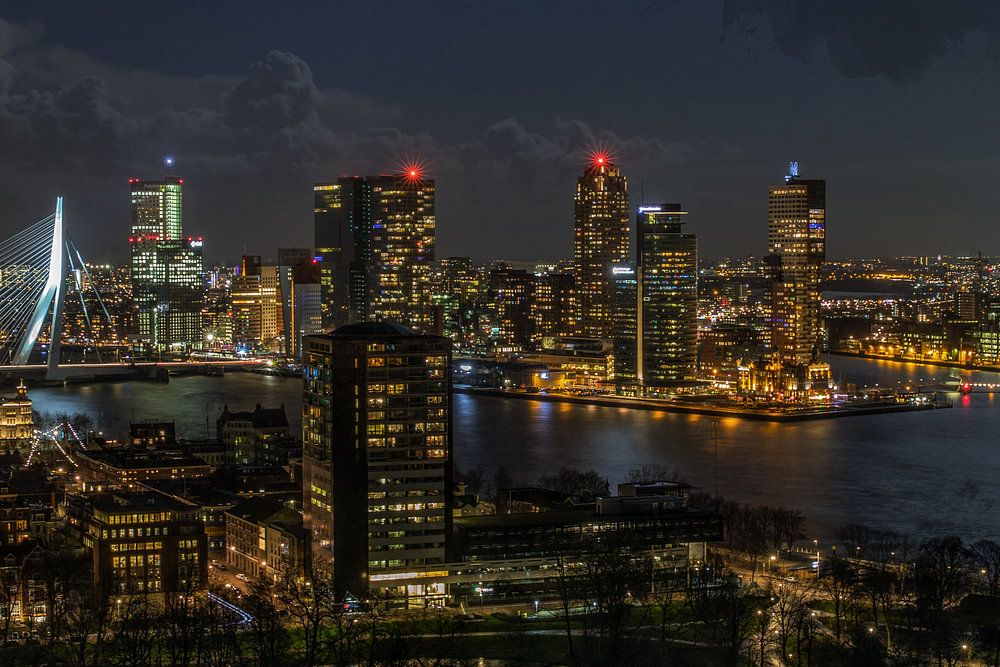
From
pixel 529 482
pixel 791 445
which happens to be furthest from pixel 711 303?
pixel 529 482

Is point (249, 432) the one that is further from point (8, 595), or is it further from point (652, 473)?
point (8, 595)

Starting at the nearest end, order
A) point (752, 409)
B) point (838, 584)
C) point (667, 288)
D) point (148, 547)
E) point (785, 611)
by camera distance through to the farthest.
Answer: point (785, 611), point (838, 584), point (148, 547), point (752, 409), point (667, 288)

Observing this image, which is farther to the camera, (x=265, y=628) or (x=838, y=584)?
(x=838, y=584)

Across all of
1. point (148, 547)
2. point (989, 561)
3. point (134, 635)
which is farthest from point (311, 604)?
point (989, 561)

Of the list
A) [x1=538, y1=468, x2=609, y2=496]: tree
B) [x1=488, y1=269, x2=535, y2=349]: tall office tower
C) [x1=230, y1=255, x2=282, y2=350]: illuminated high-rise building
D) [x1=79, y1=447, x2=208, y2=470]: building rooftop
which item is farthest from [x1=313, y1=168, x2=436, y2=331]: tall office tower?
[x1=538, y1=468, x2=609, y2=496]: tree

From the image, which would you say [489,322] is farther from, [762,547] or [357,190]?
[762,547]

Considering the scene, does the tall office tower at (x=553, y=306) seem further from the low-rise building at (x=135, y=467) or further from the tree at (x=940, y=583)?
the tree at (x=940, y=583)
